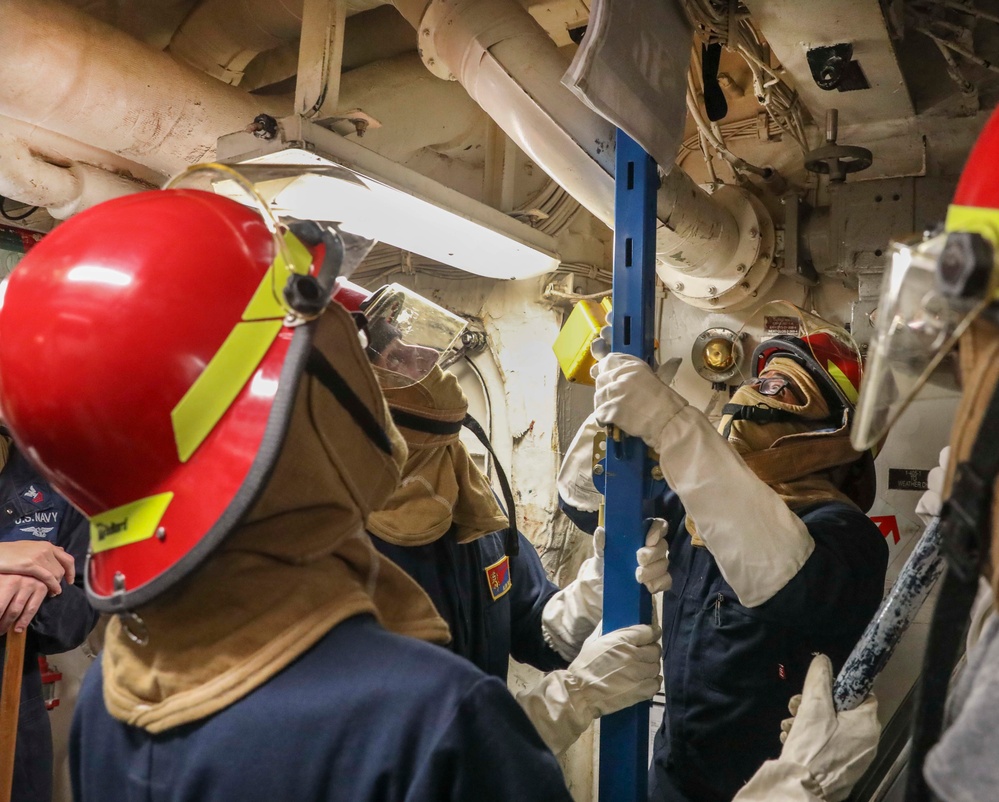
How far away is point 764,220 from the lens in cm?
256

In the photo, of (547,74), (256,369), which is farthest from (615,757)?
(547,74)

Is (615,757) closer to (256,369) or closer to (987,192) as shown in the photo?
(256,369)

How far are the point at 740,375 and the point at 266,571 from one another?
88.0 inches

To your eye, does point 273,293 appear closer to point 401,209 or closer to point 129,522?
point 129,522

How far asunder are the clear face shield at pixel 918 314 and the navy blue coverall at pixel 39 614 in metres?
2.15

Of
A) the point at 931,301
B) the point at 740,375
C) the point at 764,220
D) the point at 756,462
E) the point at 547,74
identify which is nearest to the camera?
the point at 931,301

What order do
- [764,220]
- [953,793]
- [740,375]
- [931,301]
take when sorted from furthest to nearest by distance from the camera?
[740,375] < [764,220] < [931,301] < [953,793]

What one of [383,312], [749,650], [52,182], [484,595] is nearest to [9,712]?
[484,595]

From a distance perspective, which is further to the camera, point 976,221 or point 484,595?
point 484,595

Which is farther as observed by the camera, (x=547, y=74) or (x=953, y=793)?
(x=547, y=74)

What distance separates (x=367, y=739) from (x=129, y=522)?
0.37 metres

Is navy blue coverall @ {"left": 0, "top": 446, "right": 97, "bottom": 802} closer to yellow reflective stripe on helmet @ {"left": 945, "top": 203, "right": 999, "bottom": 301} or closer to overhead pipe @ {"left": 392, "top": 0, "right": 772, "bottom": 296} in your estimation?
overhead pipe @ {"left": 392, "top": 0, "right": 772, "bottom": 296}

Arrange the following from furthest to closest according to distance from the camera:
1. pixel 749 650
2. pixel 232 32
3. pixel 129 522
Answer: pixel 232 32 < pixel 749 650 < pixel 129 522

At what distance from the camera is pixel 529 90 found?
179cm
